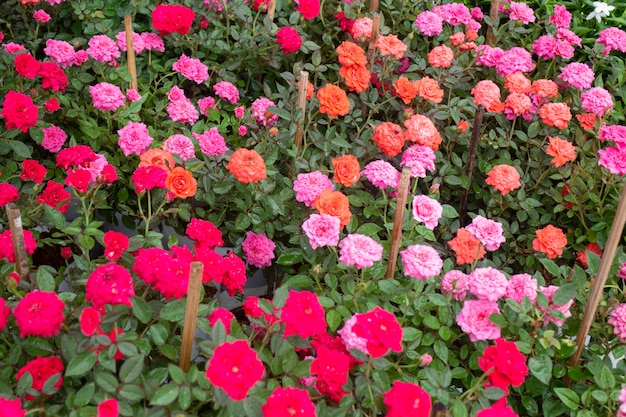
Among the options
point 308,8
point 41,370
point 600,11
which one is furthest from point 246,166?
point 600,11

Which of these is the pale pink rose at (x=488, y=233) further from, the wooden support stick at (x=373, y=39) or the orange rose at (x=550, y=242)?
the wooden support stick at (x=373, y=39)

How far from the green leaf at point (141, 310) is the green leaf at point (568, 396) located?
2.61 feet

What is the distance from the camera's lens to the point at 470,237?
1.41 meters

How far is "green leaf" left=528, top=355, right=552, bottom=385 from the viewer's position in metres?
1.17

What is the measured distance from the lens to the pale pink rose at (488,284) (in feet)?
4.00

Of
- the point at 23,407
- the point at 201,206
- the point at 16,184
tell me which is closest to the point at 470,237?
the point at 201,206

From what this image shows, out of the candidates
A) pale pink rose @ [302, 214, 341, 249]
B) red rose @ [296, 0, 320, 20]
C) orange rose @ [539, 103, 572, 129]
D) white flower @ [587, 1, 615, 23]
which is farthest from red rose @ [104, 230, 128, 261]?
white flower @ [587, 1, 615, 23]

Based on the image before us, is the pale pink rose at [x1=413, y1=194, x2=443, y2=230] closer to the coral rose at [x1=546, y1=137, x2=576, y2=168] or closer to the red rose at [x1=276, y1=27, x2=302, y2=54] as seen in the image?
the coral rose at [x1=546, y1=137, x2=576, y2=168]

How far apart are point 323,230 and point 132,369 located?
524mm

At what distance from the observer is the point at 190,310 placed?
98cm

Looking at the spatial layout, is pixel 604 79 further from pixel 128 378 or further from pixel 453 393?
pixel 128 378

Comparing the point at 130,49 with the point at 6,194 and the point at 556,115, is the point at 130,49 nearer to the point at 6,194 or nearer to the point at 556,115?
the point at 6,194

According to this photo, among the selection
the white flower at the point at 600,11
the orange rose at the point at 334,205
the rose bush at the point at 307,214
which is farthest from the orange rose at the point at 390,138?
the white flower at the point at 600,11

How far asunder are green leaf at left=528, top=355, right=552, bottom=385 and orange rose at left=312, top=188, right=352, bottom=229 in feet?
1.61
